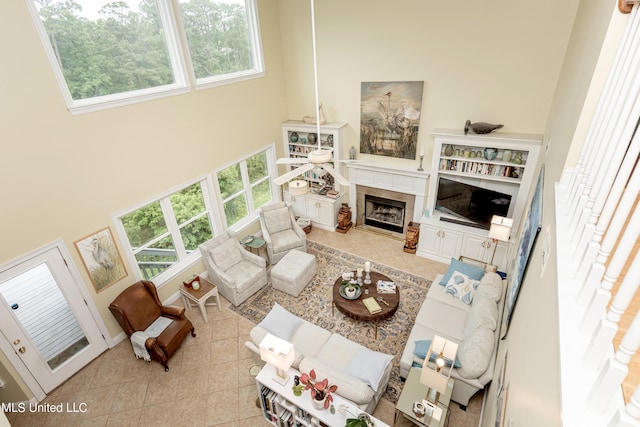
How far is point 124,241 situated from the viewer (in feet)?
16.4

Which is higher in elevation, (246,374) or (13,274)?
(13,274)

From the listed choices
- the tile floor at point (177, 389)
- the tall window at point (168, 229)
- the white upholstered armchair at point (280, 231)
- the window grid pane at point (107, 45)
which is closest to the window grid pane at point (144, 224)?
the tall window at point (168, 229)

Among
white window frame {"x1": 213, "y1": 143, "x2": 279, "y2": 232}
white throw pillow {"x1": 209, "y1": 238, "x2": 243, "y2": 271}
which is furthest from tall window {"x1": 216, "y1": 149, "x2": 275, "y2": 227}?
white throw pillow {"x1": 209, "y1": 238, "x2": 243, "y2": 271}

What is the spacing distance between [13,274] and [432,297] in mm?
5766

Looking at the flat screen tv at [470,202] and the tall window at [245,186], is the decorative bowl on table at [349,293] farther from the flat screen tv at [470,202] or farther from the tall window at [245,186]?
the tall window at [245,186]

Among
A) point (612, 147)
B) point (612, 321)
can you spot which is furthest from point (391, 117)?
point (612, 321)

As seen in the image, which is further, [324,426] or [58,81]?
[58,81]

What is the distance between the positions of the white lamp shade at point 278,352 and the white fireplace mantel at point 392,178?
4415 mm

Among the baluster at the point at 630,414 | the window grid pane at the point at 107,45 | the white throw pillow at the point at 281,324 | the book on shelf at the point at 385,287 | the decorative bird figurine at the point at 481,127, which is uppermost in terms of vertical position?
the window grid pane at the point at 107,45

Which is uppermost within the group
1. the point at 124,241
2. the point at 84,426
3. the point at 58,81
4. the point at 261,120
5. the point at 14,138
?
the point at 58,81

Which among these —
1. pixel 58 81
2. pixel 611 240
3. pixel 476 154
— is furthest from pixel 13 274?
pixel 476 154

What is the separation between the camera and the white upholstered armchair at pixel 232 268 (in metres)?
5.76

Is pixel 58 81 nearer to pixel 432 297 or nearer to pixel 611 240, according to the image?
pixel 611 240

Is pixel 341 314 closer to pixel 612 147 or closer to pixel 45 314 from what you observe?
pixel 45 314
